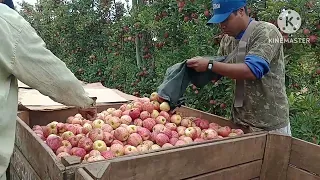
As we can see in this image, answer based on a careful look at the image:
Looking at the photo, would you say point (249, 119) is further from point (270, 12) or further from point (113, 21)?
point (113, 21)

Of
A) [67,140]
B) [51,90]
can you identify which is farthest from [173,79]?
[51,90]

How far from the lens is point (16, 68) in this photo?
4.87 ft

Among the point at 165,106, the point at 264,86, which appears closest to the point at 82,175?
the point at 165,106

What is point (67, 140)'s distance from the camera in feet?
7.30

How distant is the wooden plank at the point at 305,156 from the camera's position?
2.05 m

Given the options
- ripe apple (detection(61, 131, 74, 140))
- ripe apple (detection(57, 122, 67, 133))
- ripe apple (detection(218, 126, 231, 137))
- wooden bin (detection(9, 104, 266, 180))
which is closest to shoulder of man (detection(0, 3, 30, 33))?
wooden bin (detection(9, 104, 266, 180))

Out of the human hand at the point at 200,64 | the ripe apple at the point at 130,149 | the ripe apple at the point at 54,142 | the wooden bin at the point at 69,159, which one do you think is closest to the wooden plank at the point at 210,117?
the wooden bin at the point at 69,159

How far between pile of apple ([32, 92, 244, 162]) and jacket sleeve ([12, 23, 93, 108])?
16.2 inches

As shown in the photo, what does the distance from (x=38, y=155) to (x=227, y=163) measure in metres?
1.07

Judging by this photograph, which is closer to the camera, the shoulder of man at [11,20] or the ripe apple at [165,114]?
the shoulder of man at [11,20]

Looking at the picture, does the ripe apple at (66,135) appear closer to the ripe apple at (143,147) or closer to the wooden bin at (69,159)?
the wooden bin at (69,159)

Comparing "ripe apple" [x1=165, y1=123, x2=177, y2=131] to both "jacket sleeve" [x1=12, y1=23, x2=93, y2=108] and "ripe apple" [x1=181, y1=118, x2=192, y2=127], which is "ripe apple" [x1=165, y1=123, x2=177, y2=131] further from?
"jacket sleeve" [x1=12, y1=23, x2=93, y2=108]

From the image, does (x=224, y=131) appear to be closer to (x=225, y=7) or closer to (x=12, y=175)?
(x=225, y=7)

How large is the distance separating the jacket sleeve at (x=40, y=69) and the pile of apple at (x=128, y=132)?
1.35 feet
